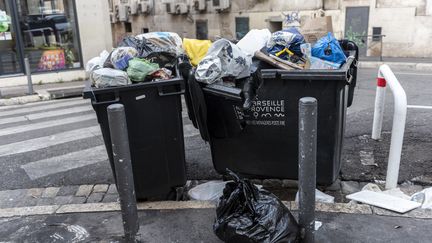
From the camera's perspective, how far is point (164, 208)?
141 inches

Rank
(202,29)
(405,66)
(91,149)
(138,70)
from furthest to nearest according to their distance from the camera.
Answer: (202,29), (405,66), (91,149), (138,70)

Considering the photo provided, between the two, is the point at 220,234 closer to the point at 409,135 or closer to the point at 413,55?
the point at 409,135

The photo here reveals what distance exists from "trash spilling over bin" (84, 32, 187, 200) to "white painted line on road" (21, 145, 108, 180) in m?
1.56

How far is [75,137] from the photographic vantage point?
A: 606 centimetres

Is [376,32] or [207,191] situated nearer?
[207,191]

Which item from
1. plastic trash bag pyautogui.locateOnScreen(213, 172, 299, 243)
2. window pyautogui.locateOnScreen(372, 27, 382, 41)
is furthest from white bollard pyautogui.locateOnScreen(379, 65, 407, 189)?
window pyautogui.locateOnScreen(372, 27, 382, 41)

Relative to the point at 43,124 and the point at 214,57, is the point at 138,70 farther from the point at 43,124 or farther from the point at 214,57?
the point at 43,124

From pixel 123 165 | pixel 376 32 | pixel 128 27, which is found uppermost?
pixel 123 165

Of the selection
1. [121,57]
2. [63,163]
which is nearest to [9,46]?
[63,163]

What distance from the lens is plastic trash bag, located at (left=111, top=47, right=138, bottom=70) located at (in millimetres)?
3537

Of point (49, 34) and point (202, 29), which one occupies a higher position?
point (49, 34)

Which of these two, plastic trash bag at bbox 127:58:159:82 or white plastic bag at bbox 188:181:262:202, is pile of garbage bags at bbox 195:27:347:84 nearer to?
plastic trash bag at bbox 127:58:159:82

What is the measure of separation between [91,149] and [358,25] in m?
11.6

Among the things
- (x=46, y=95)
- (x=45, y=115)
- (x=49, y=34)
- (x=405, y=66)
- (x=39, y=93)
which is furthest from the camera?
(x=405, y=66)
